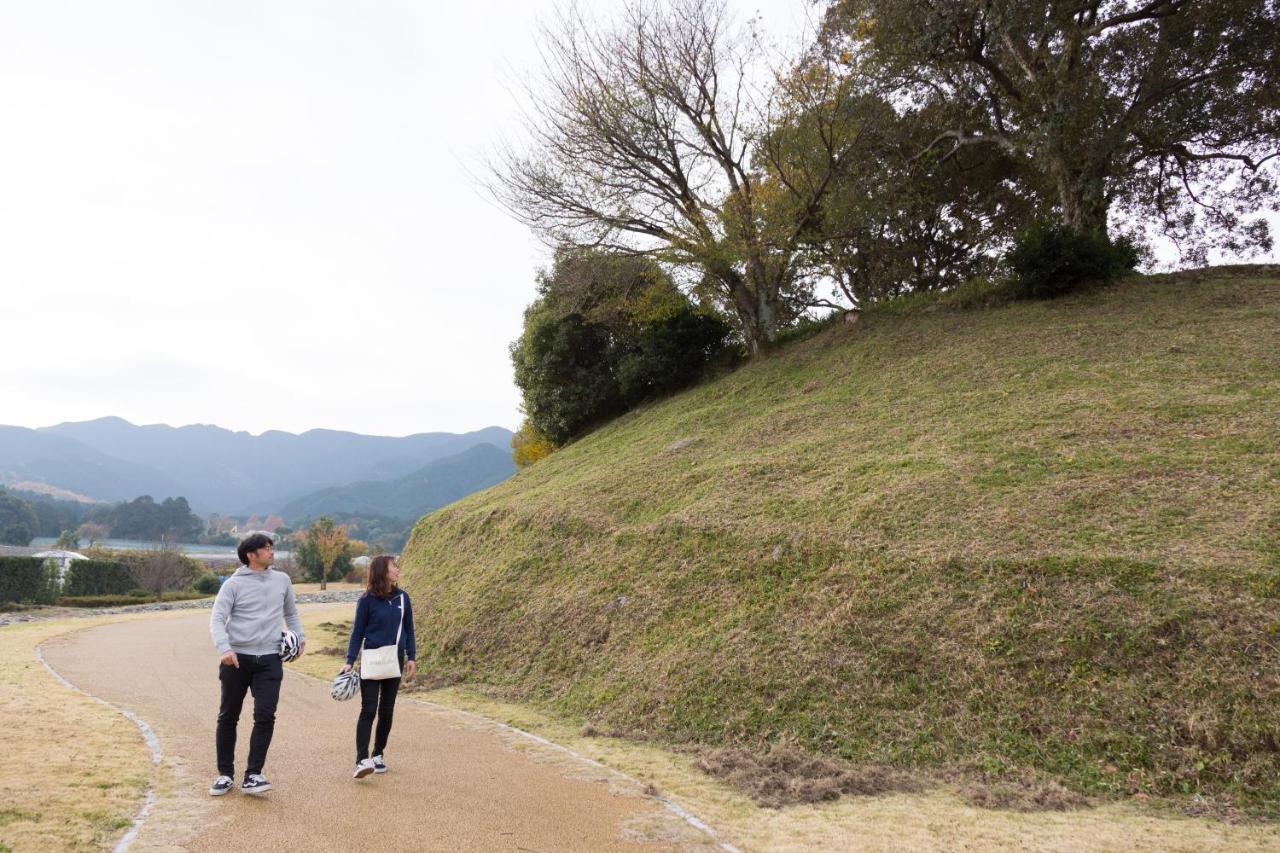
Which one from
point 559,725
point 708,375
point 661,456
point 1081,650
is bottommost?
point 559,725

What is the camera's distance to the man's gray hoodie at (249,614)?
5.11 meters

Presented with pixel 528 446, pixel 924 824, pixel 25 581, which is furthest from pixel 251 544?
pixel 25 581

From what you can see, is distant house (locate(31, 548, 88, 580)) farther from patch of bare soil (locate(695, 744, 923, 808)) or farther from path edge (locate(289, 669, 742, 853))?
patch of bare soil (locate(695, 744, 923, 808))

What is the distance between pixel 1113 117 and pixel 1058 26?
92.5 inches

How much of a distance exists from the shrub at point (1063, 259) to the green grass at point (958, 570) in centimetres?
121

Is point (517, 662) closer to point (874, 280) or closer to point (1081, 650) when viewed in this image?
point (1081, 650)

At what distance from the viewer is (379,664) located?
18.3ft

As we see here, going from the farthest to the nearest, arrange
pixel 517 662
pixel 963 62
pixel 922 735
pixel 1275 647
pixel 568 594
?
1. pixel 963 62
2. pixel 568 594
3. pixel 517 662
4. pixel 922 735
5. pixel 1275 647

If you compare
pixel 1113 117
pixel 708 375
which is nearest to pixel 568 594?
pixel 708 375

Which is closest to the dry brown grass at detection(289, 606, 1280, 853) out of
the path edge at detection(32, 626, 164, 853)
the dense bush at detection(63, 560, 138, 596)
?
the path edge at detection(32, 626, 164, 853)

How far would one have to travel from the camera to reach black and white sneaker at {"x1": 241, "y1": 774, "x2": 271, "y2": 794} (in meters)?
4.97

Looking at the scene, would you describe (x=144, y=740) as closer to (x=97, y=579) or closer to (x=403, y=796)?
(x=403, y=796)

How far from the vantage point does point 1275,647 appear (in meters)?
5.66

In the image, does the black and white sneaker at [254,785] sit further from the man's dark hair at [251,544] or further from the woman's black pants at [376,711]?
the man's dark hair at [251,544]
